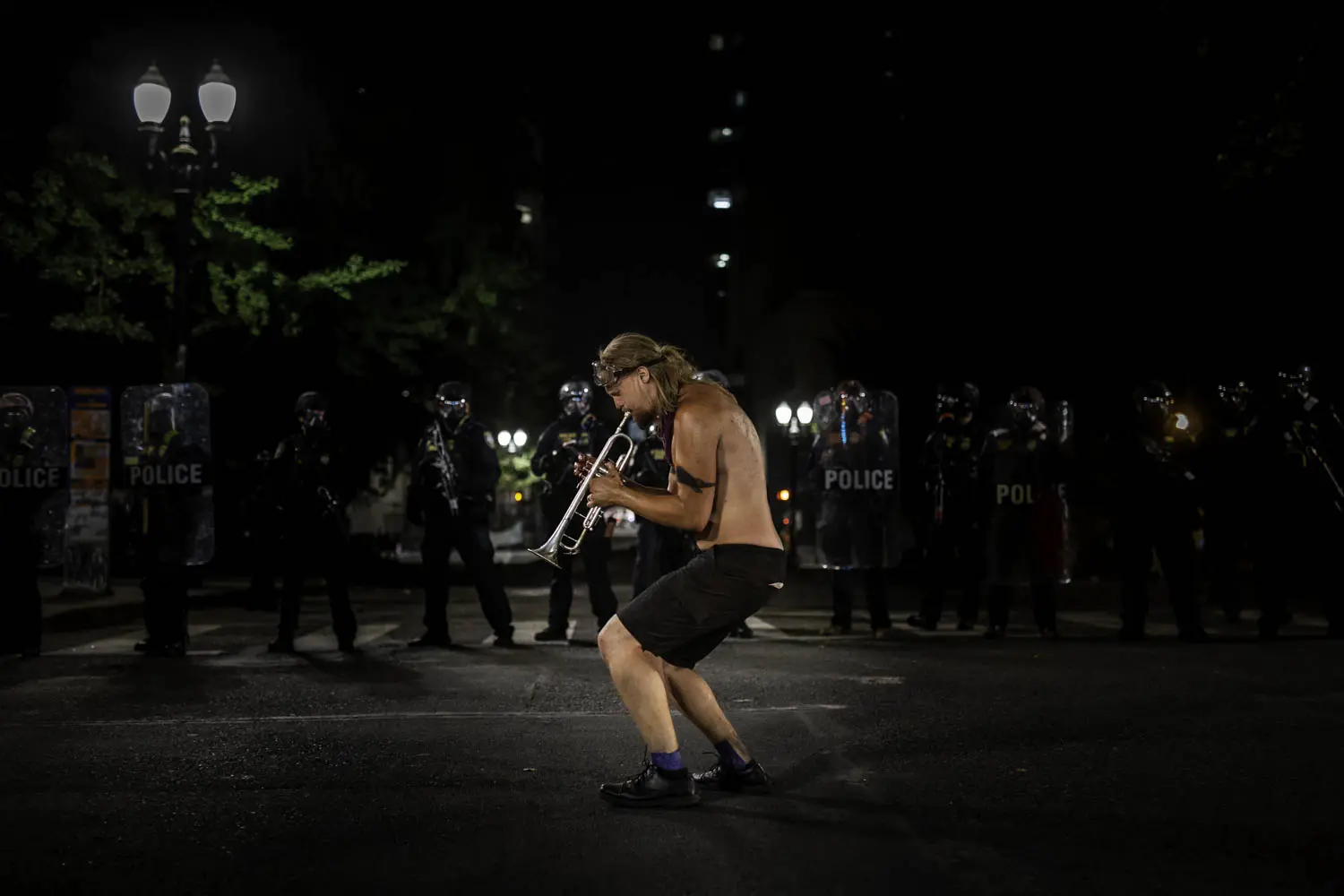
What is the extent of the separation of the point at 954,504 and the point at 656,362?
26.4ft

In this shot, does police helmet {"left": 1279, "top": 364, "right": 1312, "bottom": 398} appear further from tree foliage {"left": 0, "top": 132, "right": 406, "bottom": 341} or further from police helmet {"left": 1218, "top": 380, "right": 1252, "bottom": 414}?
tree foliage {"left": 0, "top": 132, "right": 406, "bottom": 341}

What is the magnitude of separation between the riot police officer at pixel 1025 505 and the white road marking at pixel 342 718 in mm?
4958

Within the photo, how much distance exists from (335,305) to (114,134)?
4.82 metres

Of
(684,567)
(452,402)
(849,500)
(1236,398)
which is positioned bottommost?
(684,567)

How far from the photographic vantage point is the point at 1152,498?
471 inches

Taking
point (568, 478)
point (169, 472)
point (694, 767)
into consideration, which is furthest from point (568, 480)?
point (694, 767)

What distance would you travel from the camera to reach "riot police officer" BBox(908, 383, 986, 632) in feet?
43.1

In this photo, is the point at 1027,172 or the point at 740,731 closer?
the point at 740,731

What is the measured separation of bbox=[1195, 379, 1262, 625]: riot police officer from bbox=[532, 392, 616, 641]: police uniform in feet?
16.6

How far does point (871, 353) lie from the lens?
113ft

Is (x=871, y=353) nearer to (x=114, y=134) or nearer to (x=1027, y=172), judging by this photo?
(x=1027, y=172)

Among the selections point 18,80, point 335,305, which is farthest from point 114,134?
point 335,305

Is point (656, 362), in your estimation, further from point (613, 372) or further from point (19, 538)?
point (19, 538)

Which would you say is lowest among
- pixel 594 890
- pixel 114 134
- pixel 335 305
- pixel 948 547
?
pixel 594 890
